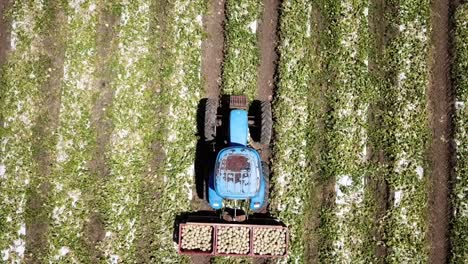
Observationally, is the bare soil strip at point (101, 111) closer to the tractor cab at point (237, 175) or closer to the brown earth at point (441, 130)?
the tractor cab at point (237, 175)

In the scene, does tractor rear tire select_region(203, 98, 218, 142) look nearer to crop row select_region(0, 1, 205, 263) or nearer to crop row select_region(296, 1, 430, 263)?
crop row select_region(0, 1, 205, 263)

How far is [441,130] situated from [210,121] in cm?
645

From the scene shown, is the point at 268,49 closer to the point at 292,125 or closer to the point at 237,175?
the point at 292,125

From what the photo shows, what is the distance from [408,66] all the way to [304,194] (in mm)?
4590

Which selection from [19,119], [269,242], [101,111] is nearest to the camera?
[269,242]

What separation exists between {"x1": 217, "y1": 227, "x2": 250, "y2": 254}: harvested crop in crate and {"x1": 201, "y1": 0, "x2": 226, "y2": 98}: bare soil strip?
3.61m

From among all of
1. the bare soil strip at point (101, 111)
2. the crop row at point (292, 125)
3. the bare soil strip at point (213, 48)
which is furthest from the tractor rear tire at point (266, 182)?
the bare soil strip at point (101, 111)

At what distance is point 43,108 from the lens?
1313 cm

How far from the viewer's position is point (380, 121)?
13547mm

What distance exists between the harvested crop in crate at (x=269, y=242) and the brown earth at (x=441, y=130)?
4.26m

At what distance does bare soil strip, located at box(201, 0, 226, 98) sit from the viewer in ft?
44.0

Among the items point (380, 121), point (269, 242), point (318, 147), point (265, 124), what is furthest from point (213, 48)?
point (269, 242)

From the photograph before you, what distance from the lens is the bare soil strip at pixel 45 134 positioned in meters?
12.8

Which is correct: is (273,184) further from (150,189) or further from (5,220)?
(5,220)
